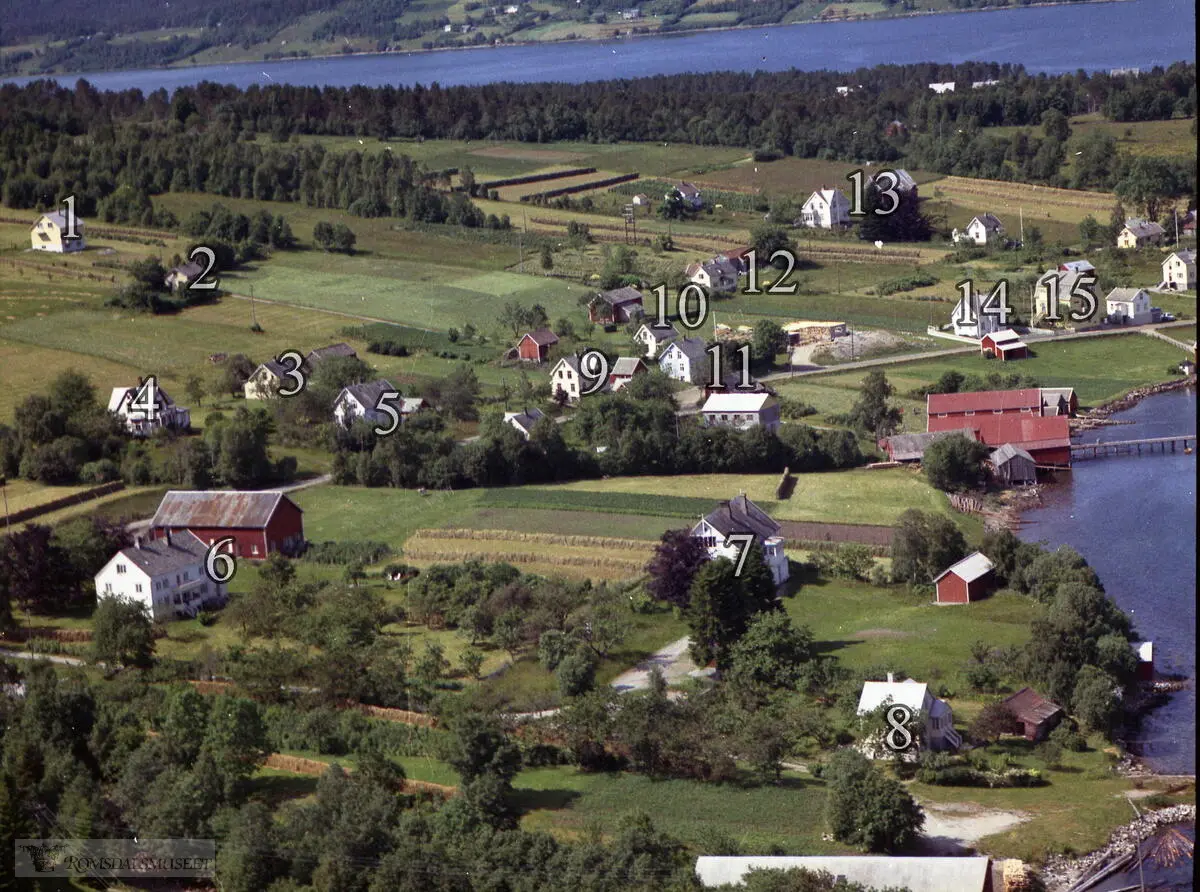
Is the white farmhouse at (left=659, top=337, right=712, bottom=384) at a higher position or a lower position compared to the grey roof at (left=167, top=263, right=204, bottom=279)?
lower

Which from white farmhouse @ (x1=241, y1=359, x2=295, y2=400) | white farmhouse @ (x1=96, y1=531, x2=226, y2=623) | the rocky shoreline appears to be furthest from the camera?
white farmhouse @ (x1=241, y1=359, x2=295, y2=400)

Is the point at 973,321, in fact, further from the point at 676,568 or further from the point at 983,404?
the point at 676,568

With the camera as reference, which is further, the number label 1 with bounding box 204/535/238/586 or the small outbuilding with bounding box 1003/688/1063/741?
the number label 1 with bounding box 204/535/238/586

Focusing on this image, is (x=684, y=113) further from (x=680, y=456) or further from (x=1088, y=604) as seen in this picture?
(x=1088, y=604)

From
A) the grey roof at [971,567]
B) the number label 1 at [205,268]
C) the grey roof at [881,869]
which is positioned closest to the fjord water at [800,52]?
the number label 1 at [205,268]

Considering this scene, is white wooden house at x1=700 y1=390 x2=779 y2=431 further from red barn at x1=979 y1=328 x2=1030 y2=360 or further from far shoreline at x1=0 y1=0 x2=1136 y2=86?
far shoreline at x1=0 y1=0 x2=1136 y2=86

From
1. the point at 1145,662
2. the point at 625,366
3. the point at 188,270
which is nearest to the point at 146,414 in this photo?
the point at 625,366

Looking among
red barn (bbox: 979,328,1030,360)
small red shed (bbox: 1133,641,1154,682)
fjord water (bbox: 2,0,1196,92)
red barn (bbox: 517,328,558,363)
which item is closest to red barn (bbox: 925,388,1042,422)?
red barn (bbox: 979,328,1030,360)
